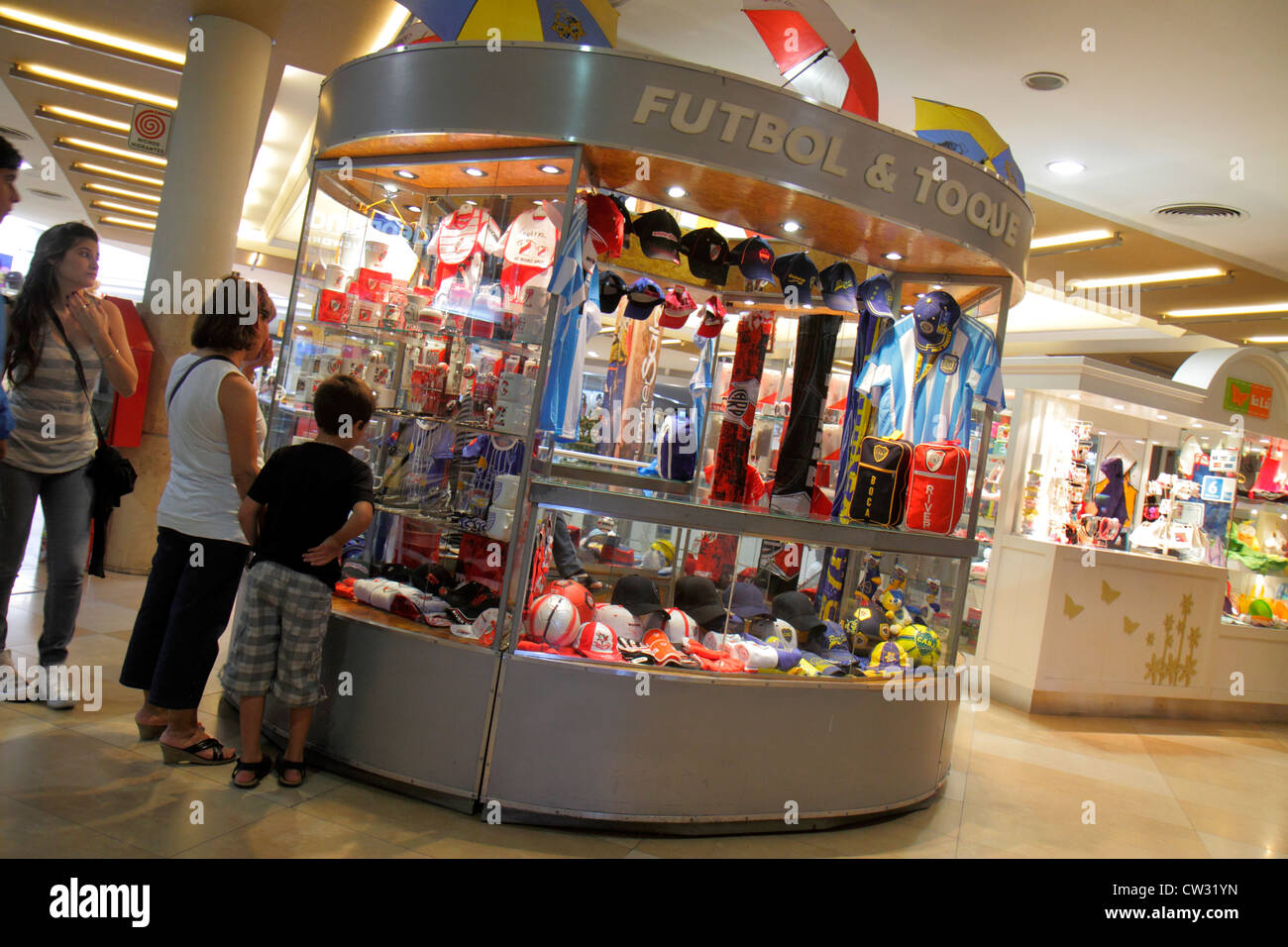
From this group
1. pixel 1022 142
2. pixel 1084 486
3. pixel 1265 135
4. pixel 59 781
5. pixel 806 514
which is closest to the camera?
pixel 59 781

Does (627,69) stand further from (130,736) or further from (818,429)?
(130,736)

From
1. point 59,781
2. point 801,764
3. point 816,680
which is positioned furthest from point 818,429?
point 59,781

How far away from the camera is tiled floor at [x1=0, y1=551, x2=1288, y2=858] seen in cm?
249

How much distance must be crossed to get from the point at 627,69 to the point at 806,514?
199 cm

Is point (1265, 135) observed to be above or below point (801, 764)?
above

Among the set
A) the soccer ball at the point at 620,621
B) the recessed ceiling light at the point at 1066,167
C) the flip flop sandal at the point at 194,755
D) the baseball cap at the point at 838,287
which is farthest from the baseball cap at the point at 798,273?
the recessed ceiling light at the point at 1066,167

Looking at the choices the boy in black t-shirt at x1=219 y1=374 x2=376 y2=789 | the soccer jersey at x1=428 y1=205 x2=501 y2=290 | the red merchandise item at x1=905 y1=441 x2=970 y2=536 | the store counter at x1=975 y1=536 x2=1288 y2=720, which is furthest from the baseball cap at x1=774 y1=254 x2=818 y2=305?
the store counter at x1=975 y1=536 x2=1288 y2=720

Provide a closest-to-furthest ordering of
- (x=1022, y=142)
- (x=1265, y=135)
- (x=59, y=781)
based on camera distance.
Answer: (x=59, y=781), (x=1265, y=135), (x=1022, y=142)

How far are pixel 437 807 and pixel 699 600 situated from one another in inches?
49.1

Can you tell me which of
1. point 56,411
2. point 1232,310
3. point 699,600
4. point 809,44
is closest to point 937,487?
point 699,600

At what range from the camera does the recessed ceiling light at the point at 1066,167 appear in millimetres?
6367

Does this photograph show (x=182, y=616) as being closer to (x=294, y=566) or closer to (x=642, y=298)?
(x=294, y=566)

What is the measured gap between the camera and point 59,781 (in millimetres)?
2652

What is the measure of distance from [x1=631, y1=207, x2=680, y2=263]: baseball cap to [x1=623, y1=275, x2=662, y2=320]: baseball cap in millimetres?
170
